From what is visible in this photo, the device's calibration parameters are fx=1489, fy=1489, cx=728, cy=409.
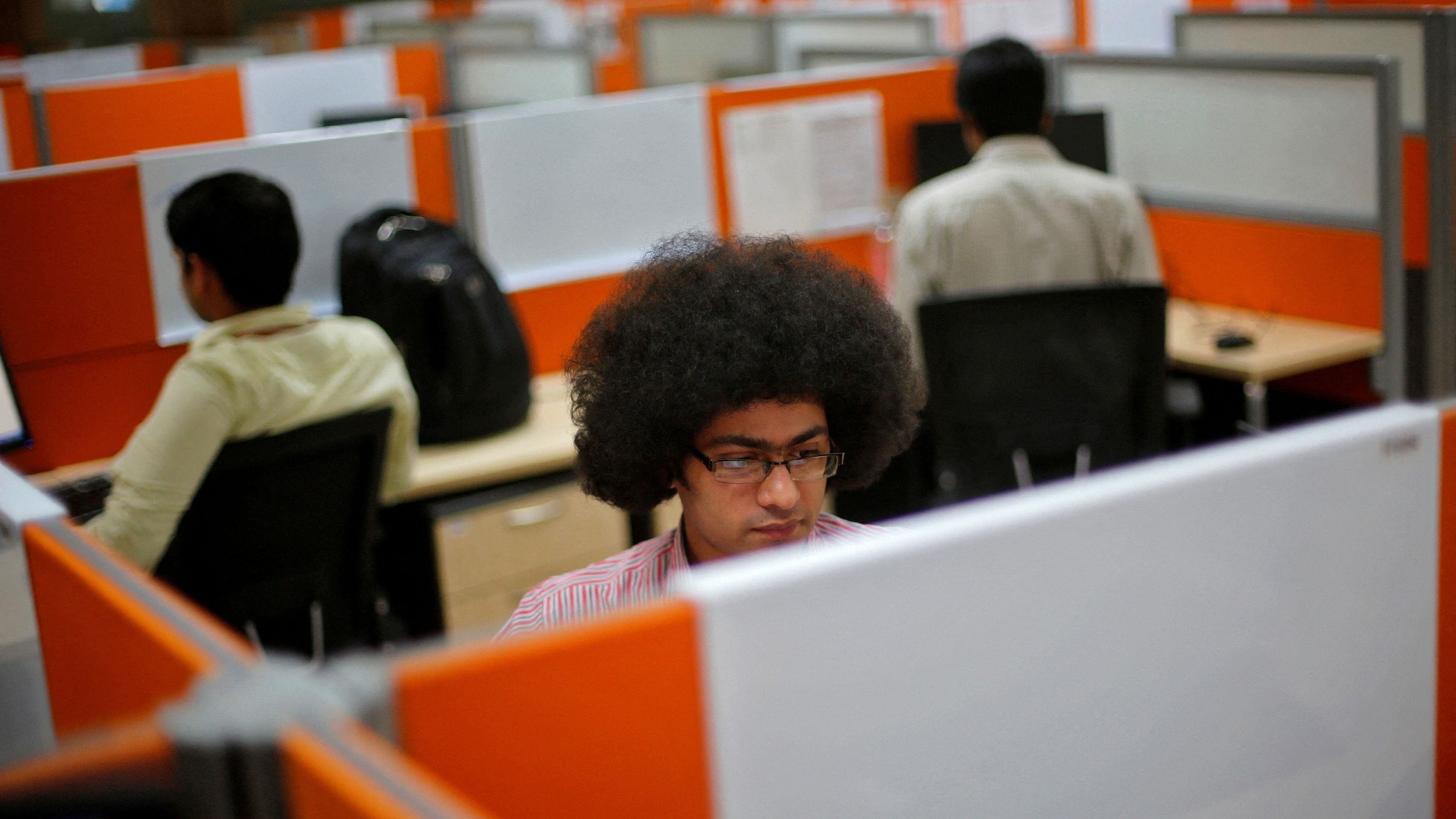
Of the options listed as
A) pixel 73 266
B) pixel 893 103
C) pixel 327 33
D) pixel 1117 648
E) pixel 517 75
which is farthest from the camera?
pixel 327 33

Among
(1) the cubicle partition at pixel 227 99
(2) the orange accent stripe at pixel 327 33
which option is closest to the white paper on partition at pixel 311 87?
(1) the cubicle partition at pixel 227 99

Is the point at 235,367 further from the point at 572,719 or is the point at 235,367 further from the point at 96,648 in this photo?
the point at 572,719

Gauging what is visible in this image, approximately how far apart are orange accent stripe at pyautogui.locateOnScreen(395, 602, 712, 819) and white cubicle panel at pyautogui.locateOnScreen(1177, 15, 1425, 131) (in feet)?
9.56

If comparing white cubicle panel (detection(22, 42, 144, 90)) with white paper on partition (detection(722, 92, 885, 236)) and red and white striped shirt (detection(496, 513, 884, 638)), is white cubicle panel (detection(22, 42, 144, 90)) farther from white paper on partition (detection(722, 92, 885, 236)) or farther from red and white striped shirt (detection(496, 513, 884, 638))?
red and white striped shirt (detection(496, 513, 884, 638))

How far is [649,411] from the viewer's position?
55.3 inches

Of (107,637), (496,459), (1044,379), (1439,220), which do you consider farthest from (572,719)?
(1439,220)

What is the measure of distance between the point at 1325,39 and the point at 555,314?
80.1 inches

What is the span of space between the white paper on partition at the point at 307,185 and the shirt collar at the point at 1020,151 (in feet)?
3.85

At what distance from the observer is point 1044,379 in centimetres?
254

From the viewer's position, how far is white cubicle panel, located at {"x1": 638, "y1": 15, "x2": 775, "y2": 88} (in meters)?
5.18

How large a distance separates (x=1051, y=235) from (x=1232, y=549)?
2.01 m

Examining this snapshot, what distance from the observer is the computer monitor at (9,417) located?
2.57 m

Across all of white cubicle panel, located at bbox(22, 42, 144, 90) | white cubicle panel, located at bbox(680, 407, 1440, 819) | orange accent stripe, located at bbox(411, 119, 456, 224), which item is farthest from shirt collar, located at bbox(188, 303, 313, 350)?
white cubicle panel, located at bbox(22, 42, 144, 90)

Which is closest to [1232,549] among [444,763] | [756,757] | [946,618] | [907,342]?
[946,618]
